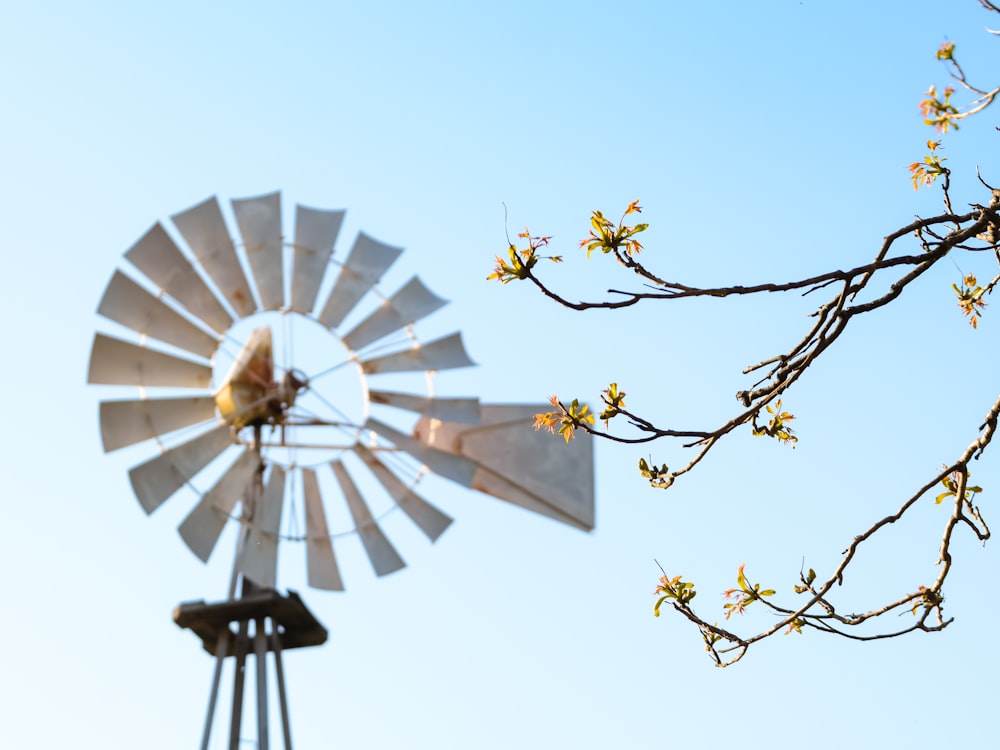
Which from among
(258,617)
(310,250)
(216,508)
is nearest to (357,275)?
(310,250)

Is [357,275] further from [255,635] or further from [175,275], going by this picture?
[255,635]

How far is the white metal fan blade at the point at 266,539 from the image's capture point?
8.30 metres

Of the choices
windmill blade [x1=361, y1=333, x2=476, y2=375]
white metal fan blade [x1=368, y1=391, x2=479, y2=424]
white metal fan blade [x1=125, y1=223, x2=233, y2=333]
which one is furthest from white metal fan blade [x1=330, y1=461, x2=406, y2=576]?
white metal fan blade [x1=125, y1=223, x2=233, y2=333]

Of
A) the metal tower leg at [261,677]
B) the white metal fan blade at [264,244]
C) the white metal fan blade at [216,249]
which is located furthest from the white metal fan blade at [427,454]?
the metal tower leg at [261,677]

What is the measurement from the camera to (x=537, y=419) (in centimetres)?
264

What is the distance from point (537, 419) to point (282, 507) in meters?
6.16

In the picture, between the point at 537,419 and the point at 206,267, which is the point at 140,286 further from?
the point at 537,419

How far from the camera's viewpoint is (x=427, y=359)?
363 inches

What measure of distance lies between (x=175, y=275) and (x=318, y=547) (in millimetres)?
1774

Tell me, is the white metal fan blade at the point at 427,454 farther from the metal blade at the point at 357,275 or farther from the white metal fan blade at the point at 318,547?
the metal blade at the point at 357,275

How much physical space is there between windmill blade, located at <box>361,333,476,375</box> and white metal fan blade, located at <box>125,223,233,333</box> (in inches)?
36.5

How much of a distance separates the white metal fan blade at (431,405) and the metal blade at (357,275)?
540mm

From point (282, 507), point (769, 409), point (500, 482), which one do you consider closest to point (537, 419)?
point (769, 409)

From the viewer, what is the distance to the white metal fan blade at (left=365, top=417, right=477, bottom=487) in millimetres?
8969
